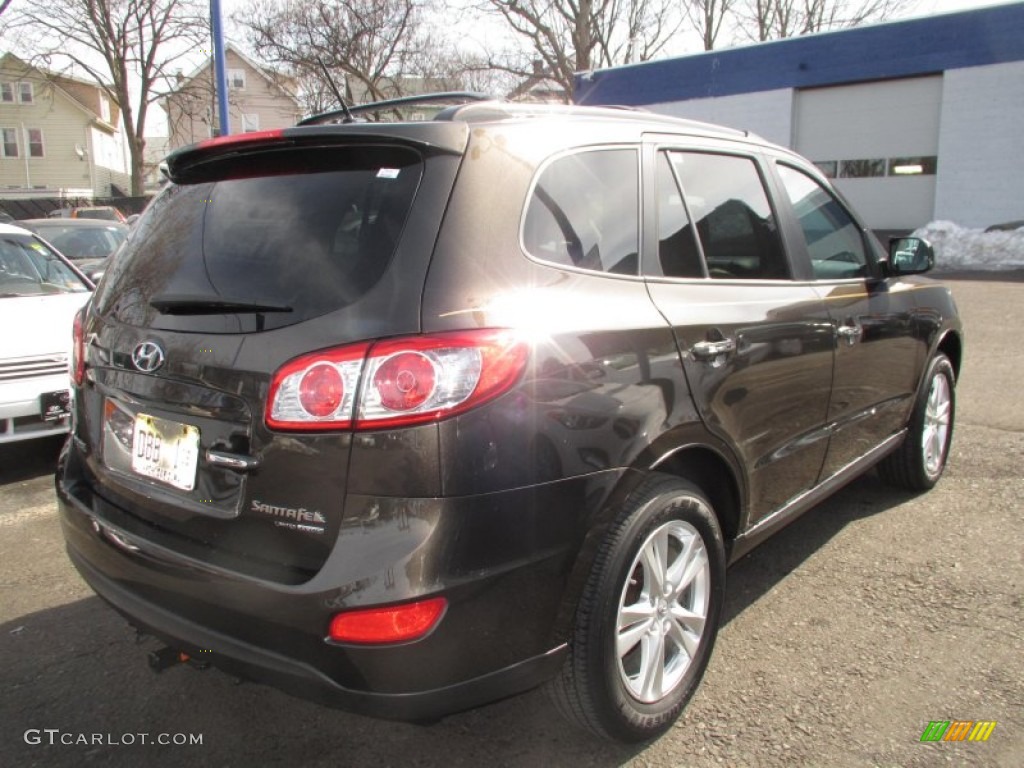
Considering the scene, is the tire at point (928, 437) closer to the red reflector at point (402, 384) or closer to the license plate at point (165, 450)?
the red reflector at point (402, 384)

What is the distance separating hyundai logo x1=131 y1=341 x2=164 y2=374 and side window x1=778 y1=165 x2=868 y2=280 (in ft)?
8.24

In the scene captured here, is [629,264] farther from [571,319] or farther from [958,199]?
[958,199]

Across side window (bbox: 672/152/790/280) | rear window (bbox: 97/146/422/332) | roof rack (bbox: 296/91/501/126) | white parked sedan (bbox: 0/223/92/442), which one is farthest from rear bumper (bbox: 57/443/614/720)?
white parked sedan (bbox: 0/223/92/442)

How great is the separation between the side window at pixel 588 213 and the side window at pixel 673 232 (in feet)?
0.39

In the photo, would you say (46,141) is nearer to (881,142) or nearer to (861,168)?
(861,168)

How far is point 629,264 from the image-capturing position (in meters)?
2.41

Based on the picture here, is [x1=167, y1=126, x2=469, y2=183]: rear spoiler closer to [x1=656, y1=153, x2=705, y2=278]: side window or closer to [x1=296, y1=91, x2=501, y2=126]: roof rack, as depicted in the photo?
[x1=296, y1=91, x2=501, y2=126]: roof rack

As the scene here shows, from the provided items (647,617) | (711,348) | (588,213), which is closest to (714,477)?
(711,348)

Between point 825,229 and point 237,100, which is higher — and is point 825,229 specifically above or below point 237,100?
below

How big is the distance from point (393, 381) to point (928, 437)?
12.0 feet

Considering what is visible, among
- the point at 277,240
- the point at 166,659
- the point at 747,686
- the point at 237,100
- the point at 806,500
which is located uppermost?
the point at 237,100

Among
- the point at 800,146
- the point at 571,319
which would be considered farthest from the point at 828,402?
the point at 800,146

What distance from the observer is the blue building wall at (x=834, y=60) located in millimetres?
18984

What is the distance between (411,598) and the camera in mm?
1803
